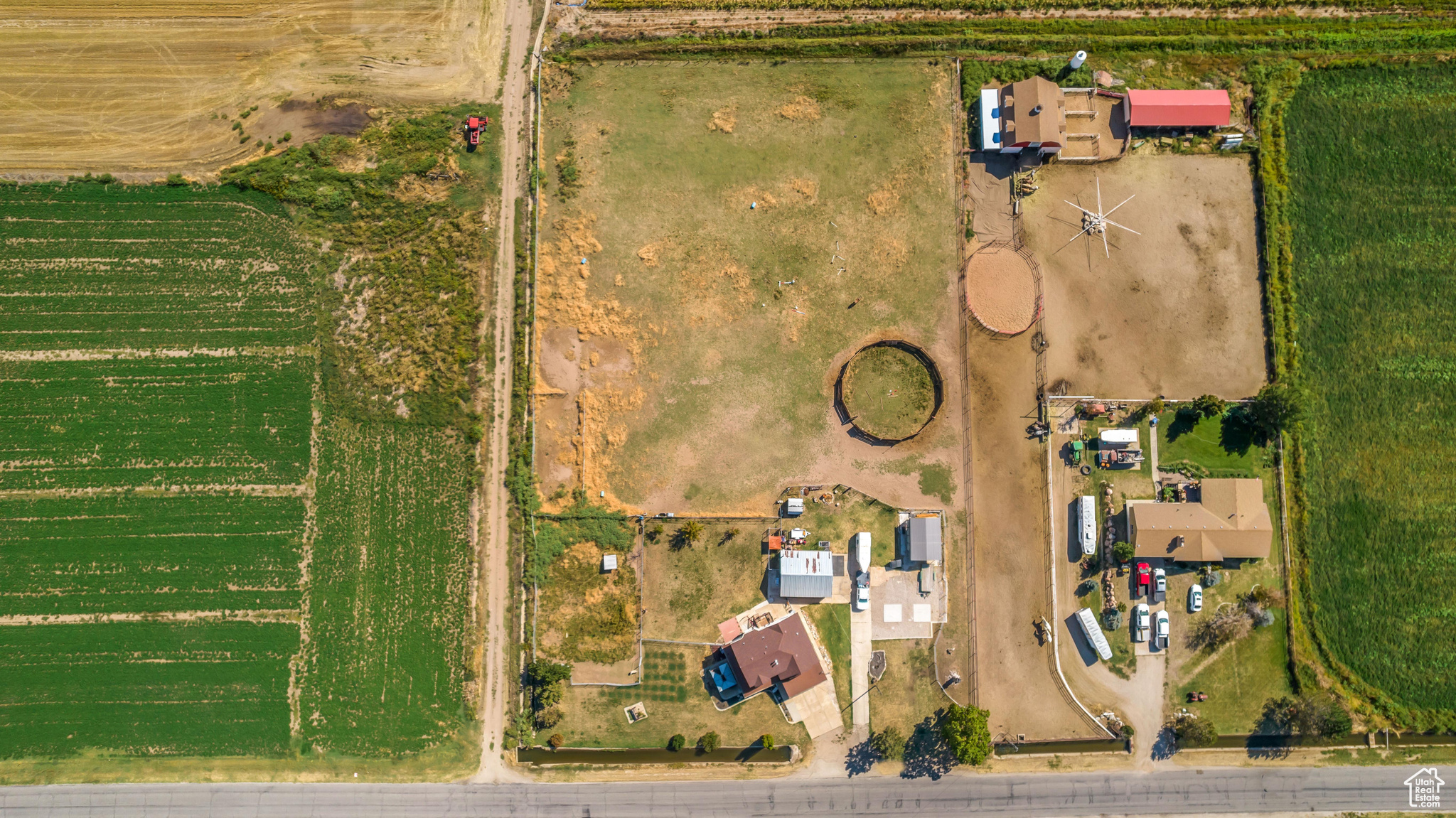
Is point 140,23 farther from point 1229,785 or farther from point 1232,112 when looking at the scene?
point 1229,785

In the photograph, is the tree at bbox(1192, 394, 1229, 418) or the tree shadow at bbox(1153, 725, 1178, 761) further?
the tree at bbox(1192, 394, 1229, 418)

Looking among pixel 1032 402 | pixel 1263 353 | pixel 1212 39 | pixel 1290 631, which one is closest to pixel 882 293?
pixel 1032 402

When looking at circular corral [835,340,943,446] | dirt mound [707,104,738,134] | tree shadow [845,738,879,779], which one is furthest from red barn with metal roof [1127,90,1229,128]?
tree shadow [845,738,879,779]

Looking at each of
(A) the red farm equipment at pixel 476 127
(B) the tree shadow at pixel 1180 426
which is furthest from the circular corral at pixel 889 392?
(A) the red farm equipment at pixel 476 127

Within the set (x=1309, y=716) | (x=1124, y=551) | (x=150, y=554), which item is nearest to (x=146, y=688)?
(x=150, y=554)

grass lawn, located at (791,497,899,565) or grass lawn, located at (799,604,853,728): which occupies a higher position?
grass lawn, located at (791,497,899,565)

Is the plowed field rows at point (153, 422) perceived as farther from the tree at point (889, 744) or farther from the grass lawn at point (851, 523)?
the tree at point (889, 744)

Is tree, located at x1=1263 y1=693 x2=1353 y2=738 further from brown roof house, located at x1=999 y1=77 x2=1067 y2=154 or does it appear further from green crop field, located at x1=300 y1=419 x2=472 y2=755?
green crop field, located at x1=300 y1=419 x2=472 y2=755
